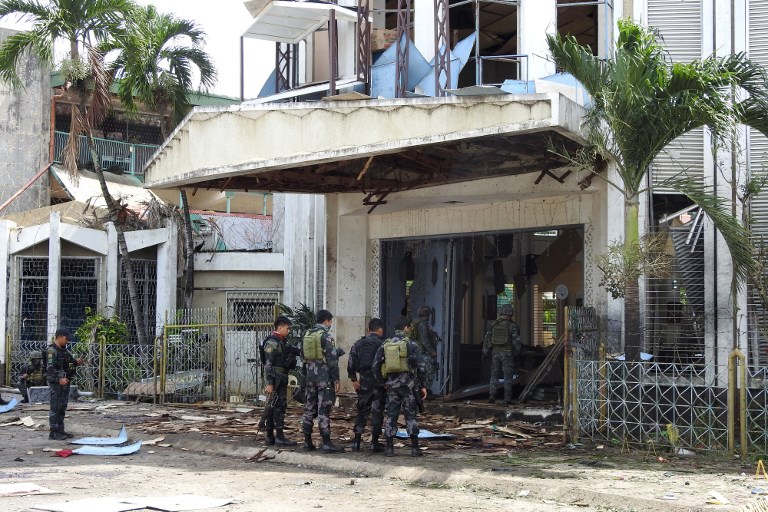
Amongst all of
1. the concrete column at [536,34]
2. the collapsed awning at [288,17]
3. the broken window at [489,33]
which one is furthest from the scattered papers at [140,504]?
the broken window at [489,33]

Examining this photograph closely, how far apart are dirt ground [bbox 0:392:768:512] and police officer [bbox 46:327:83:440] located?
0.36 metres

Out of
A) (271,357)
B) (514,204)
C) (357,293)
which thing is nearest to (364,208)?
(357,293)

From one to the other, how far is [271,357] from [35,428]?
16.8 ft

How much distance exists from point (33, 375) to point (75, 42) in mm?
6916

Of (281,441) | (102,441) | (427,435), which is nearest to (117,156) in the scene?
(102,441)

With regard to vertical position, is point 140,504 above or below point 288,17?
below

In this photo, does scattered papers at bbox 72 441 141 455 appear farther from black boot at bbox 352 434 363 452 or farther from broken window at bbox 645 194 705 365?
broken window at bbox 645 194 705 365

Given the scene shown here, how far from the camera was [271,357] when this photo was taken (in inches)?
508

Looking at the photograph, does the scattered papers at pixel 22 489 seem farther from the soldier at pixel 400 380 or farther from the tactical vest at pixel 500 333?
the tactical vest at pixel 500 333

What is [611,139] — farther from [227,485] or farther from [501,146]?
[227,485]

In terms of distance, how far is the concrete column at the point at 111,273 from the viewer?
2231 cm

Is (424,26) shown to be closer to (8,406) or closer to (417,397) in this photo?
(417,397)

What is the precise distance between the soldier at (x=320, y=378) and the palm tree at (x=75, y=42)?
32.3 feet

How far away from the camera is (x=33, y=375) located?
19.0 m
